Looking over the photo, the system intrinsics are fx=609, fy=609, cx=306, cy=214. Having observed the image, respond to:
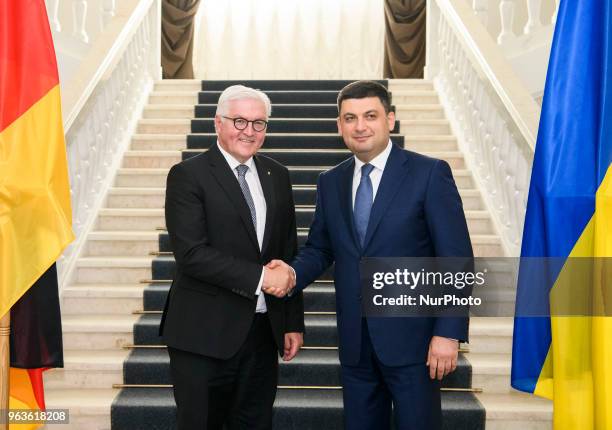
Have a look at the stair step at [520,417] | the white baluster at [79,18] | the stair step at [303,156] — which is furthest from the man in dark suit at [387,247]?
the white baluster at [79,18]

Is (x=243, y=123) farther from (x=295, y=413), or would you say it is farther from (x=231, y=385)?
(x=295, y=413)

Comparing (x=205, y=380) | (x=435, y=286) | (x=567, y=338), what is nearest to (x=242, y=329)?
(x=205, y=380)

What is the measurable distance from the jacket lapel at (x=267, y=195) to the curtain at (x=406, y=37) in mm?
6083

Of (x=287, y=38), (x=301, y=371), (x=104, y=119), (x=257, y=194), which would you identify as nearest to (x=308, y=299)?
(x=301, y=371)

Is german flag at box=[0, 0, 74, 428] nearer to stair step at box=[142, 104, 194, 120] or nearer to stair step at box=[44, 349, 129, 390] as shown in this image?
stair step at box=[44, 349, 129, 390]

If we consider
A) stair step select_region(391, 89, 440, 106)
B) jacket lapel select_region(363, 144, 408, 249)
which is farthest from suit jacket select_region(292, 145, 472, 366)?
stair step select_region(391, 89, 440, 106)

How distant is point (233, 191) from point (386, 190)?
0.55m

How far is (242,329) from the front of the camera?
87.0 inches

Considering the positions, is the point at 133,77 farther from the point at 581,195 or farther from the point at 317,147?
the point at 581,195

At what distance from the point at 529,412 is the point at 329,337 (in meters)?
1.19

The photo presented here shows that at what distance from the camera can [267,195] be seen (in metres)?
2.30

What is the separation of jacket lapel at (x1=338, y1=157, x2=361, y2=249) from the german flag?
1.06 m

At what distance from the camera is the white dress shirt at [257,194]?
228 cm

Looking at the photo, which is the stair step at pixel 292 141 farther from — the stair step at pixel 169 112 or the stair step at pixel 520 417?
the stair step at pixel 520 417
